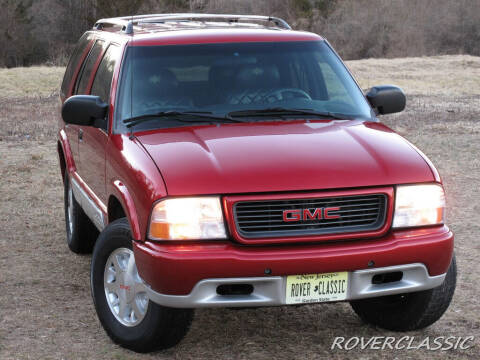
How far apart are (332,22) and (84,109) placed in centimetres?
4993

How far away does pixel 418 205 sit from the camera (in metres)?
4.24

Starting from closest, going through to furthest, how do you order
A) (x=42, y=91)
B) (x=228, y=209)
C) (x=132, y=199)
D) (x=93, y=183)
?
(x=228, y=209), (x=132, y=199), (x=93, y=183), (x=42, y=91)

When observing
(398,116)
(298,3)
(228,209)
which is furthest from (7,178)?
(298,3)

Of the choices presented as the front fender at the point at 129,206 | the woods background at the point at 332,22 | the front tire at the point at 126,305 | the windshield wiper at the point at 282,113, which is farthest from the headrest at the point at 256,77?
the woods background at the point at 332,22

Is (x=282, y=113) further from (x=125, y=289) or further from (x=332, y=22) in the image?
(x=332, y=22)

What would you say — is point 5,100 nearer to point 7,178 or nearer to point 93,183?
point 7,178

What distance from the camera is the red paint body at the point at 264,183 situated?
398cm

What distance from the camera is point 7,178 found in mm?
10445

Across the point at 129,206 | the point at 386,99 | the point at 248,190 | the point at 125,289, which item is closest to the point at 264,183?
the point at 248,190

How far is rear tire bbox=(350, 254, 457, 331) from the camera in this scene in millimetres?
4734

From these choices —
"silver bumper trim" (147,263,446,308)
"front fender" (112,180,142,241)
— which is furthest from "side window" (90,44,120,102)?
"silver bumper trim" (147,263,446,308)

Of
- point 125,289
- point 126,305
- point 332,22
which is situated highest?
point 125,289

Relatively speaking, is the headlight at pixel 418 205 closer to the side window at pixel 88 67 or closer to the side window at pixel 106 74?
the side window at pixel 106 74

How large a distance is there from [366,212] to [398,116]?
Answer: 13.3 metres
